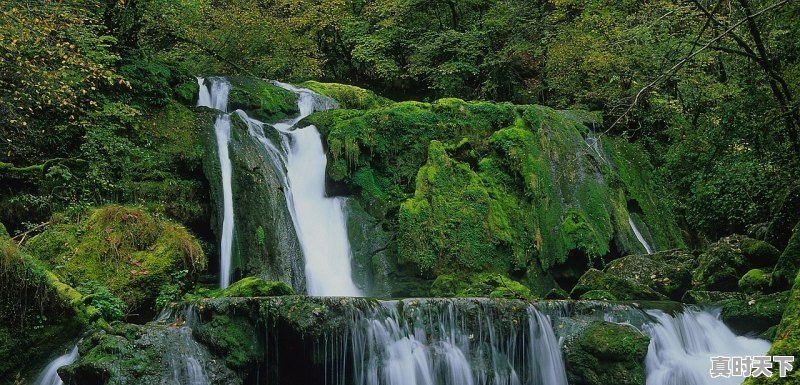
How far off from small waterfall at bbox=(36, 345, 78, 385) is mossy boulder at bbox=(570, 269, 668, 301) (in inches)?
314

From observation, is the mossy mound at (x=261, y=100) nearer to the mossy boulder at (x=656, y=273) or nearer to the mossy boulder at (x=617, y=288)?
the mossy boulder at (x=617, y=288)

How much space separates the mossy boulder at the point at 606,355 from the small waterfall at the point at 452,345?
0.22m

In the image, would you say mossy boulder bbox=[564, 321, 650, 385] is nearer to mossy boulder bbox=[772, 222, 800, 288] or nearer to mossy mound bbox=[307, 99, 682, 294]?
mossy boulder bbox=[772, 222, 800, 288]

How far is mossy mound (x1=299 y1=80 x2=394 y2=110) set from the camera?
18.2 metres

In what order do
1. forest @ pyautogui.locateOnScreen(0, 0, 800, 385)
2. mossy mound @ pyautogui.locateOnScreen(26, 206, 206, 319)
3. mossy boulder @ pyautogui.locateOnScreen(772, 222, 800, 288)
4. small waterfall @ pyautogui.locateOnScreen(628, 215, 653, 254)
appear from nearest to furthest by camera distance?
forest @ pyautogui.locateOnScreen(0, 0, 800, 385)
mossy mound @ pyautogui.locateOnScreen(26, 206, 206, 319)
mossy boulder @ pyautogui.locateOnScreen(772, 222, 800, 288)
small waterfall @ pyautogui.locateOnScreen(628, 215, 653, 254)

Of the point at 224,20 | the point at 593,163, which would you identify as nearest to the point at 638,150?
the point at 593,163

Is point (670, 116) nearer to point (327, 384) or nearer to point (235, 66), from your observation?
point (235, 66)

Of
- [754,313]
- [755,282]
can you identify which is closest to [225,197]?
[754,313]

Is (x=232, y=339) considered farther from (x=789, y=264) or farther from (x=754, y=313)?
(x=789, y=264)

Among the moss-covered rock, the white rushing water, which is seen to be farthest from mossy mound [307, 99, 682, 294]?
the moss-covered rock

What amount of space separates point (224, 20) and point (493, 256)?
11.4 m

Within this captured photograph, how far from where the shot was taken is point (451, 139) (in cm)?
1501

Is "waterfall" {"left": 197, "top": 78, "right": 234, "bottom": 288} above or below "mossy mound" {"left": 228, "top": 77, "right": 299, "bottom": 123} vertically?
below

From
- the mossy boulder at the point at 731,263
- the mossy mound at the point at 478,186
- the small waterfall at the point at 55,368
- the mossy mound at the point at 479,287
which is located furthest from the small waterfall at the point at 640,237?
the small waterfall at the point at 55,368
